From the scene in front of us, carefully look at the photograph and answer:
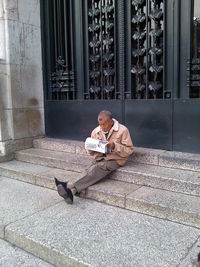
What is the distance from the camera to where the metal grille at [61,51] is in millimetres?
5832

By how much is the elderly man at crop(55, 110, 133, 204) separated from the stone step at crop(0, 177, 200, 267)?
0.29 metres

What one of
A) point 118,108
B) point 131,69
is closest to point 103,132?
point 118,108

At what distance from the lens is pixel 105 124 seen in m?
4.12

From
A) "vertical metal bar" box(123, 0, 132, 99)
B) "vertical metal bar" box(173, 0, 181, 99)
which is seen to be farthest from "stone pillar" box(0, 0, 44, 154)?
"vertical metal bar" box(173, 0, 181, 99)

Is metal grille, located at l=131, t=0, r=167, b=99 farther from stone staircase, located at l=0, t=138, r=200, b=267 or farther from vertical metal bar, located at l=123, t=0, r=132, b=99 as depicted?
stone staircase, located at l=0, t=138, r=200, b=267

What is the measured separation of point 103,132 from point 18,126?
2355mm

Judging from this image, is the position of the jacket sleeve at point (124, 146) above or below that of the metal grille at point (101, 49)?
below

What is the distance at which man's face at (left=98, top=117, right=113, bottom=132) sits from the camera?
4109 mm

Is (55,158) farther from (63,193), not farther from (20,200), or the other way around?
(63,193)

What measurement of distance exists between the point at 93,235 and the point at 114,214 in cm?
54

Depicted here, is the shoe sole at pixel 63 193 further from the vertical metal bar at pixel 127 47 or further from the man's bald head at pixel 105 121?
the vertical metal bar at pixel 127 47

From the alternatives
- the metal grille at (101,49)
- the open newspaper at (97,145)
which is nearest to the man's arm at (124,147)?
the open newspaper at (97,145)

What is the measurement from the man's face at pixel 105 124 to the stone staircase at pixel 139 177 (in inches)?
25.7

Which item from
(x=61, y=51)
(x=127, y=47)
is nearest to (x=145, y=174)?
(x=127, y=47)
